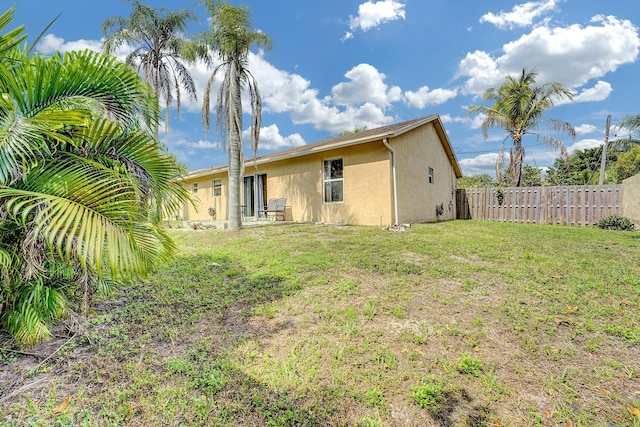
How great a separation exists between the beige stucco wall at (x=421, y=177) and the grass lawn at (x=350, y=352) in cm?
547

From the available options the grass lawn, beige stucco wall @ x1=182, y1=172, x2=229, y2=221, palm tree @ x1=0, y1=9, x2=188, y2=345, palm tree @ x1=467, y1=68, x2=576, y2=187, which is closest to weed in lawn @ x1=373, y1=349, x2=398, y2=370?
the grass lawn

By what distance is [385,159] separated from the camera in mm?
9234

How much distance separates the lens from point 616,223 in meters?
10.2

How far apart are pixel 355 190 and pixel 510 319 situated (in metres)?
7.11

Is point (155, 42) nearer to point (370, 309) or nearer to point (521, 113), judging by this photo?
point (370, 309)

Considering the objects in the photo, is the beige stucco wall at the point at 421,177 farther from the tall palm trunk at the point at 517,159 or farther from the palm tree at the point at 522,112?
the palm tree at the point at 522,112

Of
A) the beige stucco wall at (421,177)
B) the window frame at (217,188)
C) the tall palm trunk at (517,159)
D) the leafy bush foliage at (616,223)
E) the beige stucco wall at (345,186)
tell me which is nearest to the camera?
the beige stucco wall at (345,186)

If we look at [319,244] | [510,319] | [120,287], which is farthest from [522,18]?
[120,287]

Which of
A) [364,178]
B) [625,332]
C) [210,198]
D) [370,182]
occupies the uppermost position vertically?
[364,178]

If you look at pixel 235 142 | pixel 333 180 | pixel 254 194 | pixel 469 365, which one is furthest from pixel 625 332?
pixel 254 194

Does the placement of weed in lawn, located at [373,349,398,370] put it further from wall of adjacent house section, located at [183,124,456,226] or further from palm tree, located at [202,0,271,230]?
palm tree, located at [202,0,271,230]

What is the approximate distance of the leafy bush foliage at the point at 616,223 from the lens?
9.99m

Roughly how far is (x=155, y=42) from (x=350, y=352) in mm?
16036

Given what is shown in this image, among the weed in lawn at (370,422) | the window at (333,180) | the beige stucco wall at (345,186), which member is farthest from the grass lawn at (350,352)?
the window at (333,180)
